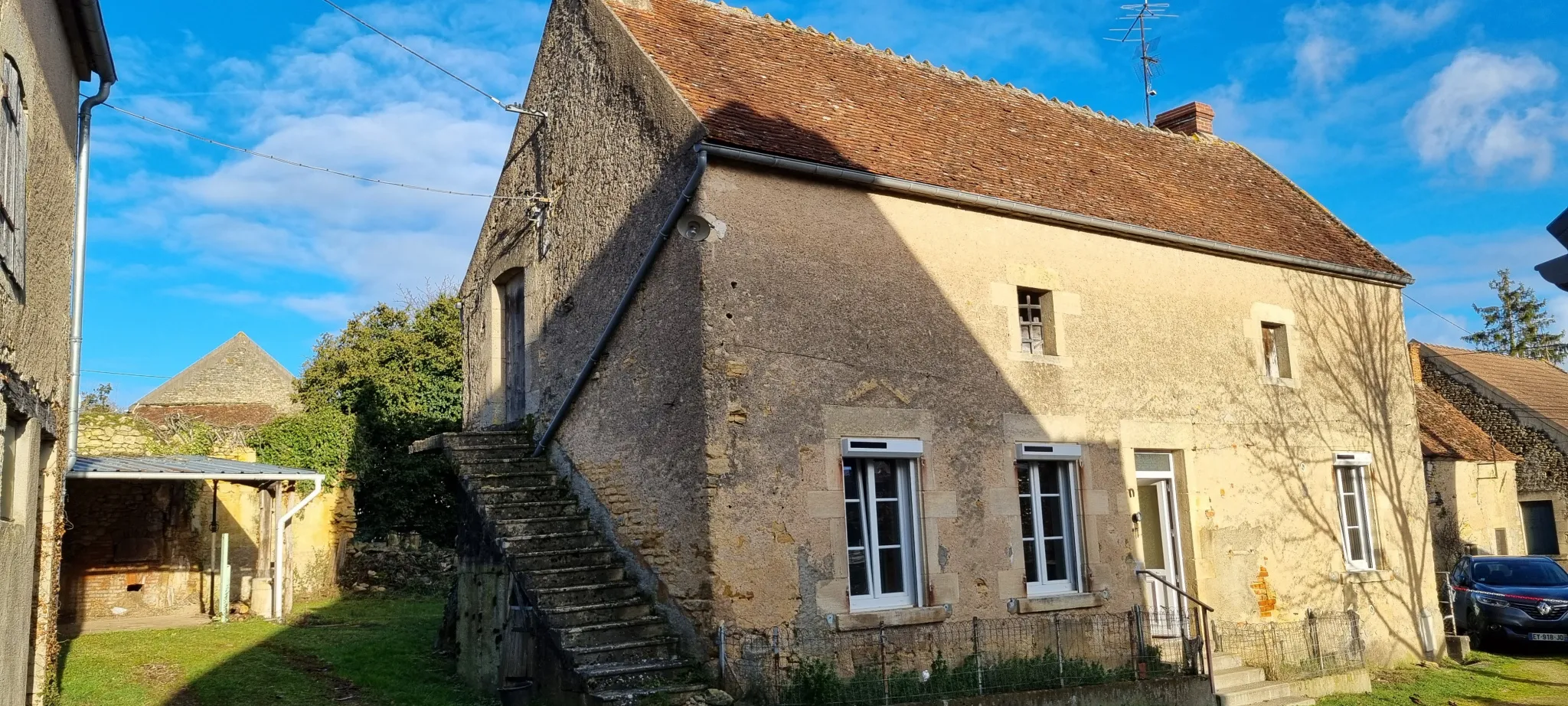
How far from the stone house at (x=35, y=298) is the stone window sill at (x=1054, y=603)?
7801 millimetres

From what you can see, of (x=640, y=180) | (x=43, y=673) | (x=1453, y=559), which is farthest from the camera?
(x=1453, y=559)

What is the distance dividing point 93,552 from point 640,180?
12092 mm

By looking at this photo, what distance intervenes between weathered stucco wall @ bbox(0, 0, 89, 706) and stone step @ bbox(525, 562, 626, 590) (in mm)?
3731

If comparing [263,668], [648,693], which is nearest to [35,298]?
[263,668]

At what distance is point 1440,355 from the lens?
23.8 meters

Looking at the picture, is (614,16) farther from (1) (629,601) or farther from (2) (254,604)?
(2) (254,604)

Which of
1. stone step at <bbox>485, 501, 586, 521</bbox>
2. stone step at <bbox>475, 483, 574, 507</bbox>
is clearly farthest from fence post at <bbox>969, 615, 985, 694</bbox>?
stone step at <bbox>475, 483, 574, 507</bbox>

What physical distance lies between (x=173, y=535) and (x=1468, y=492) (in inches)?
892

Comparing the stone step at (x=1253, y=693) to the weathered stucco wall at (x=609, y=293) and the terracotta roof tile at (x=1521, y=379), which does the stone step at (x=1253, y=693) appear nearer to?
the weathered stucco wall at (x=609, y=293)

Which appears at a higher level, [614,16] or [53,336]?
[614,16]

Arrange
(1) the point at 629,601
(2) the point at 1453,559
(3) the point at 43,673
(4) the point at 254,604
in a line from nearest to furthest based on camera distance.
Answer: (3) the point at 43,673 → (1) the point at 629,601 → (4) the point at 254,604 → (2) the point at 1453,559

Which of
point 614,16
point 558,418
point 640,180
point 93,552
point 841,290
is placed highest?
point 614,16

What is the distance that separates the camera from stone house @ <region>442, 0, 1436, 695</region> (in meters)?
9.12

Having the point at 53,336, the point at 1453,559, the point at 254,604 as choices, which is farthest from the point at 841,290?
the point at 1453,559
